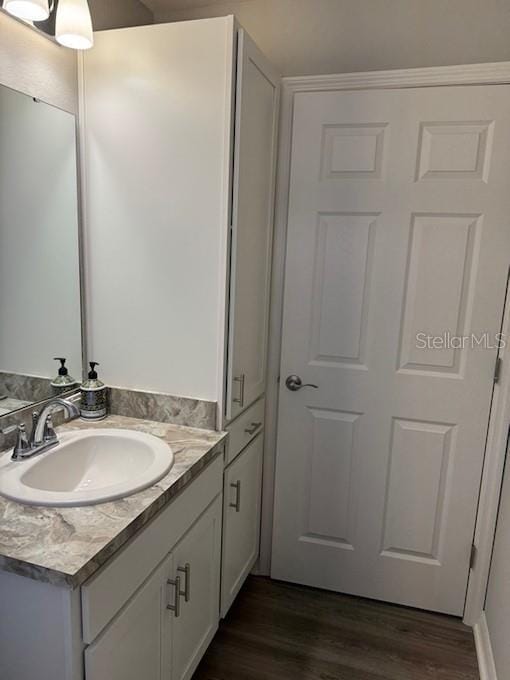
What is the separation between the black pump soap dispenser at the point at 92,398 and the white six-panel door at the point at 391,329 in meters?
0.77

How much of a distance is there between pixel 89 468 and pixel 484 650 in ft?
5.25

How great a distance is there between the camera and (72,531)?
3.42 feet

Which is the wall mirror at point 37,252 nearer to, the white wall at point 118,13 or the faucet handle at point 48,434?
the faucet handle at point 48,434

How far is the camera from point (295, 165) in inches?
76.1

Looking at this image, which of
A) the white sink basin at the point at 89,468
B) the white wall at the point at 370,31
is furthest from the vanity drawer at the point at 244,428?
the white wall at the point at 370,31

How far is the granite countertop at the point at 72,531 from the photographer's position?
941 mm

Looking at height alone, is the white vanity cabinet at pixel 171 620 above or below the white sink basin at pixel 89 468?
below

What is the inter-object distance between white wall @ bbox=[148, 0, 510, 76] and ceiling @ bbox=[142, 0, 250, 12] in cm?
1

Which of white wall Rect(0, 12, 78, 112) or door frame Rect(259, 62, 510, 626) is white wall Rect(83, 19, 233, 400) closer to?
→ white wall Rect(0, 12, 78, 112)

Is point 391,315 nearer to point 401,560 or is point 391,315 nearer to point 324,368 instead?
point 324,368

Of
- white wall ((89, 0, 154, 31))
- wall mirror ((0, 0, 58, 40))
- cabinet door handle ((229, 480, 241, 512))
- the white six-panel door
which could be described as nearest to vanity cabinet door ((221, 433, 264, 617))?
cabinet door handle ((229, 480, 241, 512))

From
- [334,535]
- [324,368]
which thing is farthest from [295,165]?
[334,535]

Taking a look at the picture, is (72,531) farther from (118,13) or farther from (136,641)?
(118,13)

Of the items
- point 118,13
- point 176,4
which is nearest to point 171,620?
point 118,13
